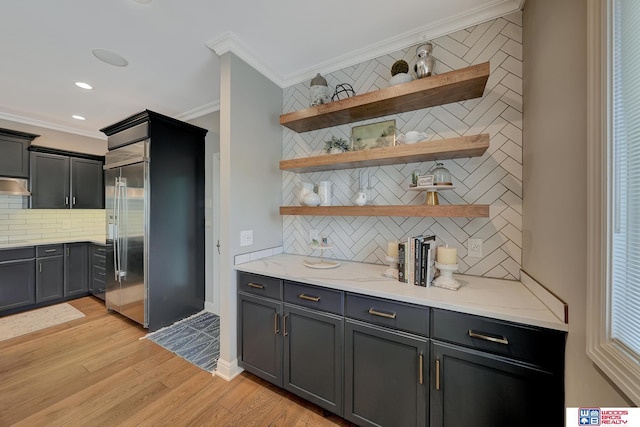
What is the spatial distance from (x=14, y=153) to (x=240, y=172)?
359cm

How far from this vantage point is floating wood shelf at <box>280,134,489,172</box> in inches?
56.5

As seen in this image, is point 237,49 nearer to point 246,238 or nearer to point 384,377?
point 246,238

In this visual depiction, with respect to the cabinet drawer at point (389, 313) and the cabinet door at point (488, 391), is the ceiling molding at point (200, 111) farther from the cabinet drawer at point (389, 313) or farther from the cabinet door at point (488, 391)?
the cabinet door at point (488, 391)

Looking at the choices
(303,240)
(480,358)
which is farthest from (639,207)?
(303,240)

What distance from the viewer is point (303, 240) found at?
7.89ft

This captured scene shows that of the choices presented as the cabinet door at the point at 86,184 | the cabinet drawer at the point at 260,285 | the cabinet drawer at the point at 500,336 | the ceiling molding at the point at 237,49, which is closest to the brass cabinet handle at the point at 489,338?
the cabinet drawer at the point at 500,336

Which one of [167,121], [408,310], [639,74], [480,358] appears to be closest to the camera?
[639,74]

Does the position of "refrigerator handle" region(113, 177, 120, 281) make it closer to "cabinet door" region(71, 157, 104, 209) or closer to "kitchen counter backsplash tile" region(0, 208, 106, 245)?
"cabinet door" region(71, 157, 104, 209)

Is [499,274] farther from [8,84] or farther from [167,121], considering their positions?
[8,84]

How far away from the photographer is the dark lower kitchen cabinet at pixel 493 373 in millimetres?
985

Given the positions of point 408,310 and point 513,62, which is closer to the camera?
point 408,310

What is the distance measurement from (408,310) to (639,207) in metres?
0.92

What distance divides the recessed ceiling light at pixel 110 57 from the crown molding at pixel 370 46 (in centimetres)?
92

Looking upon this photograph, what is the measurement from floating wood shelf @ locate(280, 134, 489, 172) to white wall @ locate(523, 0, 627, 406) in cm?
30
